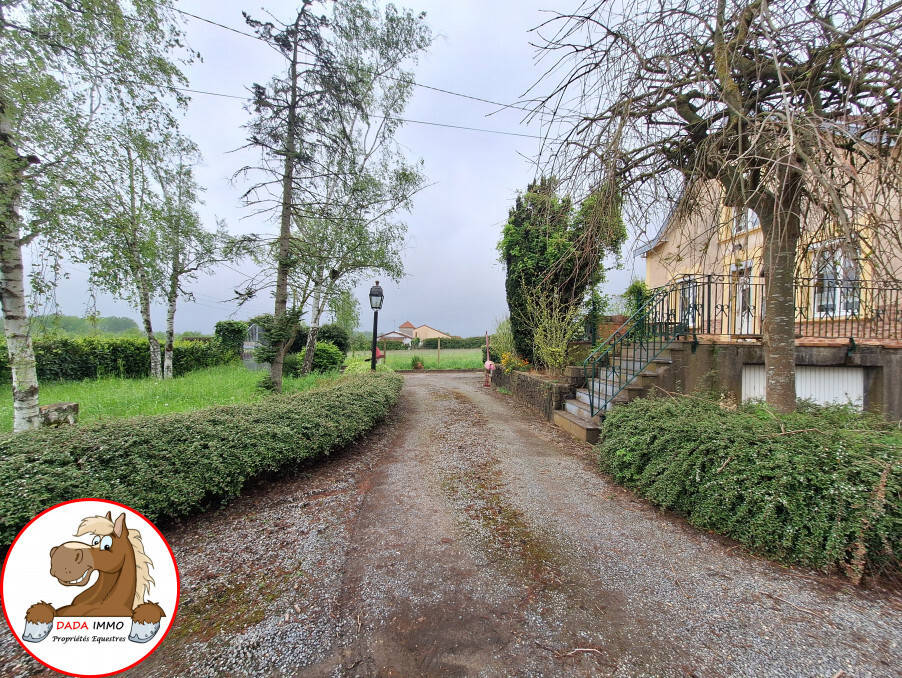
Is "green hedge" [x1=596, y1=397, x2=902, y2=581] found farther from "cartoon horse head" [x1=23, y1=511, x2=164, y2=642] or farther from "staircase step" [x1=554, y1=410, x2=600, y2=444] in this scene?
"cartoon horse head" [x1=23, y1=511, x2=164, y2=642]

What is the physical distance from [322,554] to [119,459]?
1695mm

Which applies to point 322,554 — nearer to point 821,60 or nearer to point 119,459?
point 119,459

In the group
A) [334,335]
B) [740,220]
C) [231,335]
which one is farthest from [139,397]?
[231,335]

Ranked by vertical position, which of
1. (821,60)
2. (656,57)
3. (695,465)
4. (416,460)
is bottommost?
(416,460)

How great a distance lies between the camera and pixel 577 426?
17.1 ft

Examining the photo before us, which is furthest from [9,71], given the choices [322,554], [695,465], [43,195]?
[695,465]

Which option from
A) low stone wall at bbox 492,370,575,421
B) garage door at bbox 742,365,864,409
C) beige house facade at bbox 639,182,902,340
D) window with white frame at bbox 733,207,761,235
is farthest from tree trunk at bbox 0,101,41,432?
garage door at bbox 742,365,864,409

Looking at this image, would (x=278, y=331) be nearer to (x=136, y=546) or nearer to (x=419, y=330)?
(x=136, y=546)

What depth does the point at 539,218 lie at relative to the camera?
4.52 m

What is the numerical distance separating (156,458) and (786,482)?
4647 millimetres

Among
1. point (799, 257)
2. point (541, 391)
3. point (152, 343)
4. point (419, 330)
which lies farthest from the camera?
point (419, 330)

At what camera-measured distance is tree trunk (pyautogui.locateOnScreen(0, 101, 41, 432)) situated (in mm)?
3086

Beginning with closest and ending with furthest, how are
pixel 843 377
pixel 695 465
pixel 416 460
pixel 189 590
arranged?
pixel 189 590 → pixel 695 465 → pixel 416 460 → pixel 843 377

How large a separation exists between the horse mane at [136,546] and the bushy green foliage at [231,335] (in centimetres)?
1591
